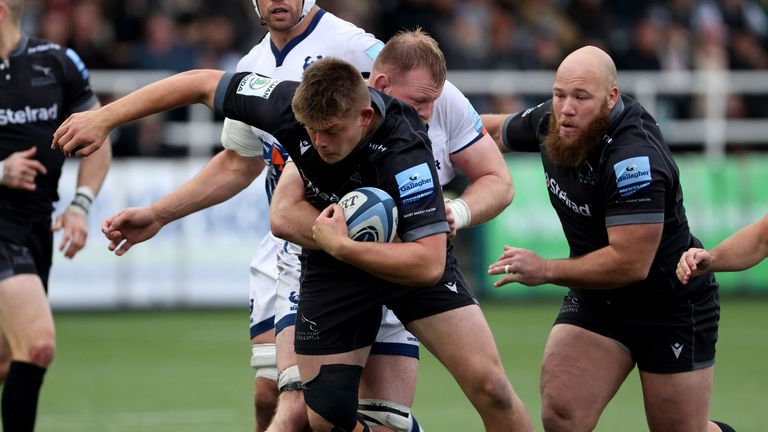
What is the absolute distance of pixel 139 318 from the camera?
15.6 meters

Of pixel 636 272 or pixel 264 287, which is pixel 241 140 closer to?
pixel 264 287

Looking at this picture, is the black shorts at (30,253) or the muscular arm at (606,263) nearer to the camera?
the muscular arm at (606,263)

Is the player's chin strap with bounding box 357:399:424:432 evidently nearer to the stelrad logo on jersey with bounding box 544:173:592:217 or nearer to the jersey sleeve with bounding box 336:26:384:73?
the stelrad logo on jersey with bounding box 544:173:592:217

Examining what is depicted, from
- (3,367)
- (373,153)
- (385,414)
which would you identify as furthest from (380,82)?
(3,367)

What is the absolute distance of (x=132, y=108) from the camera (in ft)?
20.6

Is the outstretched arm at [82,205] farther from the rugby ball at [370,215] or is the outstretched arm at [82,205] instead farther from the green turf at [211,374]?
the rugby ball at [370,215]

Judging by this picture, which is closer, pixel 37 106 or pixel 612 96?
pixel 612 96

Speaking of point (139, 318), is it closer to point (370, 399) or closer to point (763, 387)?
point (763, 387)

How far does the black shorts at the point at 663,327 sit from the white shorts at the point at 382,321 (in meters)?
0.93

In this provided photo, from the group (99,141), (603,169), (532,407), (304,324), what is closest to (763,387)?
(532,407)

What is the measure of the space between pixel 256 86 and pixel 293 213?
0.62 metres

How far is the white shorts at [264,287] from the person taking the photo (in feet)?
24.5

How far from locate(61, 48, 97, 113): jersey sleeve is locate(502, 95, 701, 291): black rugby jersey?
2915 millimetres

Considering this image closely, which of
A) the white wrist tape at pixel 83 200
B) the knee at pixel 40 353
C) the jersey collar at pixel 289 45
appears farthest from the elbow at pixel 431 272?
the white wrist tape at pixel 83 200
